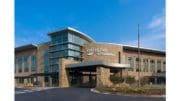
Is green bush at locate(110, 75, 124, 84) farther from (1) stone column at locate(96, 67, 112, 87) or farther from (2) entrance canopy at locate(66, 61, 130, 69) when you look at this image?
(2) entrance canopy at locate(66, 61, 130, 69)

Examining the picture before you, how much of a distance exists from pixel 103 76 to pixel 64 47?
170 centimetres

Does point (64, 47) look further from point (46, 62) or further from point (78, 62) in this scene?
point (46, 62)

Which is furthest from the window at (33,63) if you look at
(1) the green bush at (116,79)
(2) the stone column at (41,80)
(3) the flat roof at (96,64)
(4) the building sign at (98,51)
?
(1) the green bush at (116,79)

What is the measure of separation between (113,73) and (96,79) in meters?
1.37

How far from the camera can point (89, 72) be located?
10.7 metres

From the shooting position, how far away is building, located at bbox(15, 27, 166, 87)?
8508 millimetres

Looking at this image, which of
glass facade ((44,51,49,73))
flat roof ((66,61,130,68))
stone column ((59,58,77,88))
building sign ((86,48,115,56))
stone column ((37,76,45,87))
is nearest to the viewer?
building sign ((86,48,115,56))

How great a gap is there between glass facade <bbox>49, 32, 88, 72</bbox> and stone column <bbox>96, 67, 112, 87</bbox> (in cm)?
82

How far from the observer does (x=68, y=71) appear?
37.0ft

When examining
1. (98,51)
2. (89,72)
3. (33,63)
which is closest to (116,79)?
(98,51)

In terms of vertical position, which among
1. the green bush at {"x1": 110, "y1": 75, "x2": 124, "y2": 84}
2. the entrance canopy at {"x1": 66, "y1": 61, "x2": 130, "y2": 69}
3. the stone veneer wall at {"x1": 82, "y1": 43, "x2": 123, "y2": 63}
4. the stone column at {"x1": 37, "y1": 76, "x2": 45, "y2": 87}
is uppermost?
the stone veneer wall at {"x1": 82, "y1": 43, "x2": 123, "y2": 63}

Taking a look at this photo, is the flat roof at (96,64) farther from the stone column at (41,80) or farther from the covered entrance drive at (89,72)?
the stone column at (41,80)

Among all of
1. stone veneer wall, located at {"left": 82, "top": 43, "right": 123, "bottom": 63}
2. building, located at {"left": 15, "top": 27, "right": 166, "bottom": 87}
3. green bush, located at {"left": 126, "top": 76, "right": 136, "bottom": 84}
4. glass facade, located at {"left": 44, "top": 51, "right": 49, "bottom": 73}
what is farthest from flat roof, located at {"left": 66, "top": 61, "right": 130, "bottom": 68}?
glass facade, located at {"left": 44, "top": 51, "right": 49, "bottom": 73}

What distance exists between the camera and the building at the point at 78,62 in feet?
27.9
